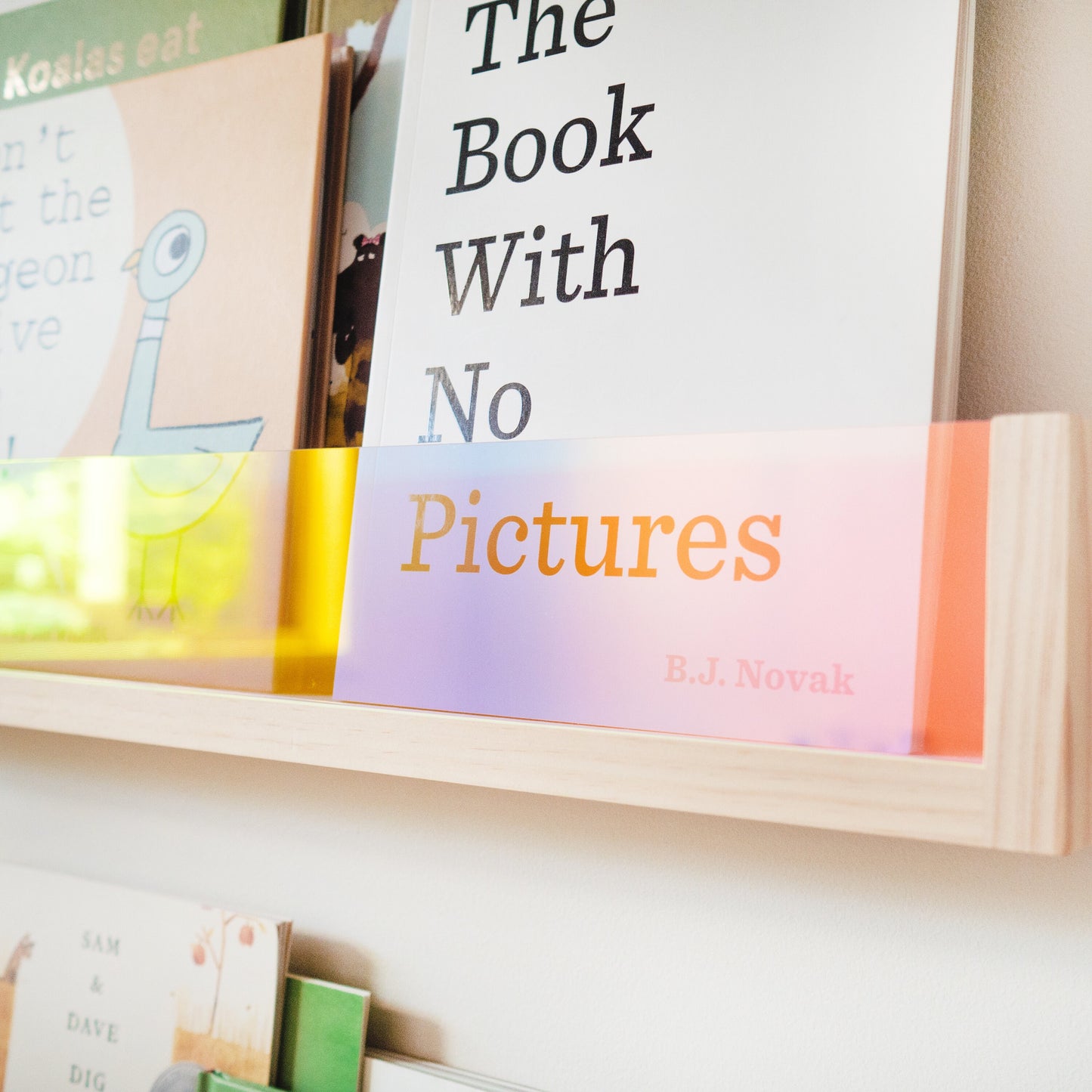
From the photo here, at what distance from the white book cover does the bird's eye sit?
21 centimetres

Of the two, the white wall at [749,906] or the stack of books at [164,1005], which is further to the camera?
the stack of books at [164,1005]

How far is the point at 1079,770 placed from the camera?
1.23 ft

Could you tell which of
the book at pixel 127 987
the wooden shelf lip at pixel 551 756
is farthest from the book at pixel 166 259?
the book at pixel 127 987

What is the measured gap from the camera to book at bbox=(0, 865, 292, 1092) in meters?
0.66

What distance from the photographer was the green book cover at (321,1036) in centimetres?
63

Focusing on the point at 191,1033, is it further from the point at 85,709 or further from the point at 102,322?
the point at 102,322

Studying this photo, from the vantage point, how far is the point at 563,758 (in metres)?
0.45

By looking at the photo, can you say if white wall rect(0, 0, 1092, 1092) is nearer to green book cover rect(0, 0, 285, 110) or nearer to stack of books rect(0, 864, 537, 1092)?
stack of books rect(0, 864, 537, 1092)

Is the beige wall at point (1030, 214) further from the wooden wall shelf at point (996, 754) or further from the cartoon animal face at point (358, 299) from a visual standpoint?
the cartoon animal face at point (358, 299)

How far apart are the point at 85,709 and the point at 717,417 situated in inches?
16.7

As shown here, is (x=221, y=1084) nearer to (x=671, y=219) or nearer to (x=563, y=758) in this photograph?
(x=563, y=758)

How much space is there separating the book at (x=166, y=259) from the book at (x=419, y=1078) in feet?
1.38

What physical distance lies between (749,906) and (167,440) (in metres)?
0.52

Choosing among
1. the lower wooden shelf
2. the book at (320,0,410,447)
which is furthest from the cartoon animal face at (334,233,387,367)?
the lower wooden shelf
